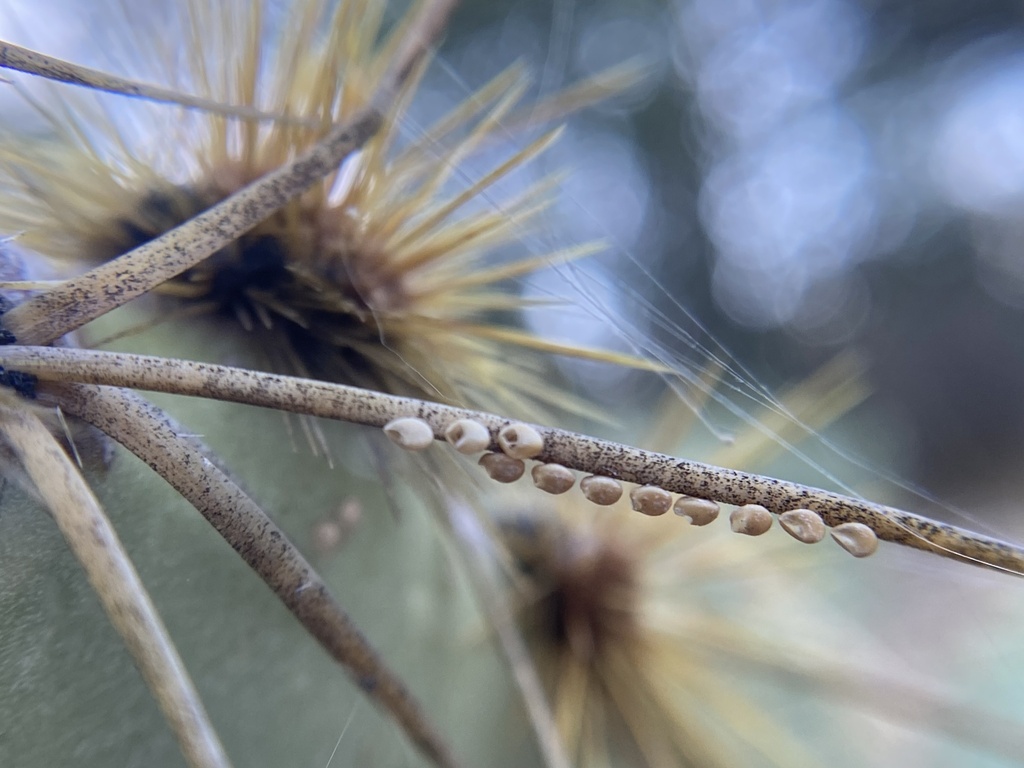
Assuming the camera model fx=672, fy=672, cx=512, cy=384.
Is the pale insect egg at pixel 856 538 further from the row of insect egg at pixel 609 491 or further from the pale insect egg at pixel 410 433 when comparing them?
the pale insect egg at pixel 410 433

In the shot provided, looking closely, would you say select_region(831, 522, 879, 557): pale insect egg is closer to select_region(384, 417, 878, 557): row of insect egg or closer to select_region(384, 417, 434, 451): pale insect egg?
select_region(384, 417, 878, 557): row of insect egg

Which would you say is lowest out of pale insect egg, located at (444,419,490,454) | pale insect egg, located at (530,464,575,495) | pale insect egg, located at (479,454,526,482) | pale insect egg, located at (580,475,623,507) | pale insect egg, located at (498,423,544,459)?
pale insect egg, located at (580,475,623,507)

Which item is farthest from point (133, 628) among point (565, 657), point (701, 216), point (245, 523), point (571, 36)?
point (701, 216)

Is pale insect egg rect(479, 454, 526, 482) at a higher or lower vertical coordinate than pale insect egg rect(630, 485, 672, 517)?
higher

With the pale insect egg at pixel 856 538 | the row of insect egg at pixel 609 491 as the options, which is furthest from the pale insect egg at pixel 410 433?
the pale insect egg at pixel 856 538

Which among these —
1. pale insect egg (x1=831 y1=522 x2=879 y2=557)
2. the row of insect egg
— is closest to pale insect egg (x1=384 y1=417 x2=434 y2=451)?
the row of insect egg
